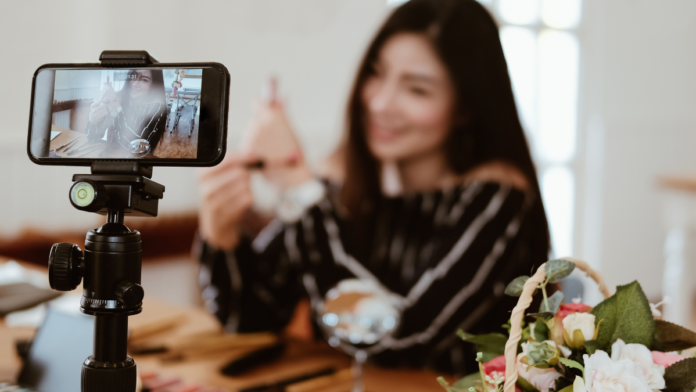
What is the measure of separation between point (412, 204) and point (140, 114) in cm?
85

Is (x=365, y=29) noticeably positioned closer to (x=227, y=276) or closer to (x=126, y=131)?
(x=227, y=276)

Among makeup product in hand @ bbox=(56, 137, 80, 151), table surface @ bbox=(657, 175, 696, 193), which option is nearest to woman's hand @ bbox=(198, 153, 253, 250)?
makeup product in hand @ bbox=(56, 137, 80, 151)

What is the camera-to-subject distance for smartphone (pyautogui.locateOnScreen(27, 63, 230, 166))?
1.20 ft

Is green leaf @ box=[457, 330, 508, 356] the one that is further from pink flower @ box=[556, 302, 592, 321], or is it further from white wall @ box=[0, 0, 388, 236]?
white wall @ box=[0, 0, 388, 236]

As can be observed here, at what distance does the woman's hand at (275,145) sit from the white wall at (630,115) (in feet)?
7.65

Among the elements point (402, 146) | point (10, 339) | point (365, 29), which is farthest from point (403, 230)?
point (365, 29)

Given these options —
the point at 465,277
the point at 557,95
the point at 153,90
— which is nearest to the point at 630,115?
the point at 557,95

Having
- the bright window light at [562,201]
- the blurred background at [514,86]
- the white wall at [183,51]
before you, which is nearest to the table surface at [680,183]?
the blurred background at [514,86]

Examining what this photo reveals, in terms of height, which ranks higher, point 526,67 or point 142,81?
point 526,67

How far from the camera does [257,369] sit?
0.71 metres

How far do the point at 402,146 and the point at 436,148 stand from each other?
68 mm

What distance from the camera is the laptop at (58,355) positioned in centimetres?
57

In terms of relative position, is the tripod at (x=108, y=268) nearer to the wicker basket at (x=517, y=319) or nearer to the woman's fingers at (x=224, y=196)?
the wicker basket at (x=517, y=319)

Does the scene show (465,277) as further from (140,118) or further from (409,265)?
(140,118)
